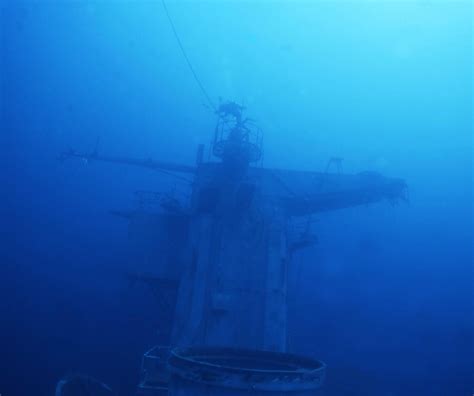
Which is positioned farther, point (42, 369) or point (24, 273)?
point (24, 273)

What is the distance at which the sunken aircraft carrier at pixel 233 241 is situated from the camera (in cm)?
1052

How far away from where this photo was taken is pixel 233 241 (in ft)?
36.9

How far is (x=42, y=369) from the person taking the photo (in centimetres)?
2609

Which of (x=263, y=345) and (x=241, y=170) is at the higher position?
(x=241, y=170)

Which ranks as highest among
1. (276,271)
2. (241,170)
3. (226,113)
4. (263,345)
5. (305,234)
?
(226,113)

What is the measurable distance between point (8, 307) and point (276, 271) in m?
34.4

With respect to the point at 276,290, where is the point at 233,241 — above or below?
above

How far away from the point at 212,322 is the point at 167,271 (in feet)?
10.1

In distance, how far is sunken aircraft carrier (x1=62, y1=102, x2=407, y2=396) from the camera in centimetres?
1052

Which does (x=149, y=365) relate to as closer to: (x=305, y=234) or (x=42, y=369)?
(x=305, y=234)

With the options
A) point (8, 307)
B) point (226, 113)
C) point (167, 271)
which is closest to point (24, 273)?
point (8, 307)

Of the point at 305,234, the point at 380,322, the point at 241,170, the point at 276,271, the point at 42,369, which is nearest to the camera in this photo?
the point at 276,271

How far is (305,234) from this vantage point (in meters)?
13.5

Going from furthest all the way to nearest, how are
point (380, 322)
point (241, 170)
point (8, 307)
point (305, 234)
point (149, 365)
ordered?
1. point (380, 322)
2. point (8, 307)
3. point (305, 234)
4. point (241, 170)
5. point (149, 365)
